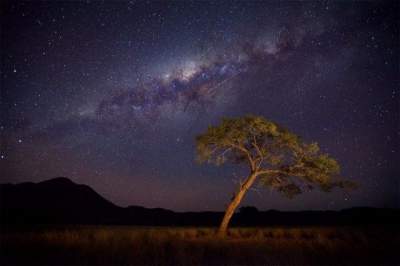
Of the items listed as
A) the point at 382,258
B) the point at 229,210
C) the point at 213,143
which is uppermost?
the point at 213,143

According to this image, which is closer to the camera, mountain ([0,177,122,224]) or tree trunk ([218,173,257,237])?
tree trunk ([218,173,257,237])

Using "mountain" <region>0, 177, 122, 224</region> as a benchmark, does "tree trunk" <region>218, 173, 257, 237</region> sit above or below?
below

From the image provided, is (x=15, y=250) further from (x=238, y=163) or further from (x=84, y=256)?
(x=238, y=163)

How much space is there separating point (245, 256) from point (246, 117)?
13.7 m

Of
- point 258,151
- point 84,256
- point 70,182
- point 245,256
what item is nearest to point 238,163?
point 258,151

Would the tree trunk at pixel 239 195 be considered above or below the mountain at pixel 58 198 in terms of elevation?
below

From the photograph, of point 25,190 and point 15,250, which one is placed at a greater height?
point 25,190

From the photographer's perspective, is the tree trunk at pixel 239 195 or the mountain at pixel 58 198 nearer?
the tree trunk at pixel 239 195

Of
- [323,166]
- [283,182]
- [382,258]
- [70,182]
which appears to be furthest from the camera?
[70,182]

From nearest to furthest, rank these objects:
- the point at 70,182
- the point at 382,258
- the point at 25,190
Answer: the point at 382,258 < the point at 25,190 < the point at 70,182

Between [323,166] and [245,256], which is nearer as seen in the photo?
[245,256]

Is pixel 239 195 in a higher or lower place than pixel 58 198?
lower

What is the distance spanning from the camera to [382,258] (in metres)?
16.1

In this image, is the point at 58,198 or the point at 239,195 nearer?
the point at 239,195
